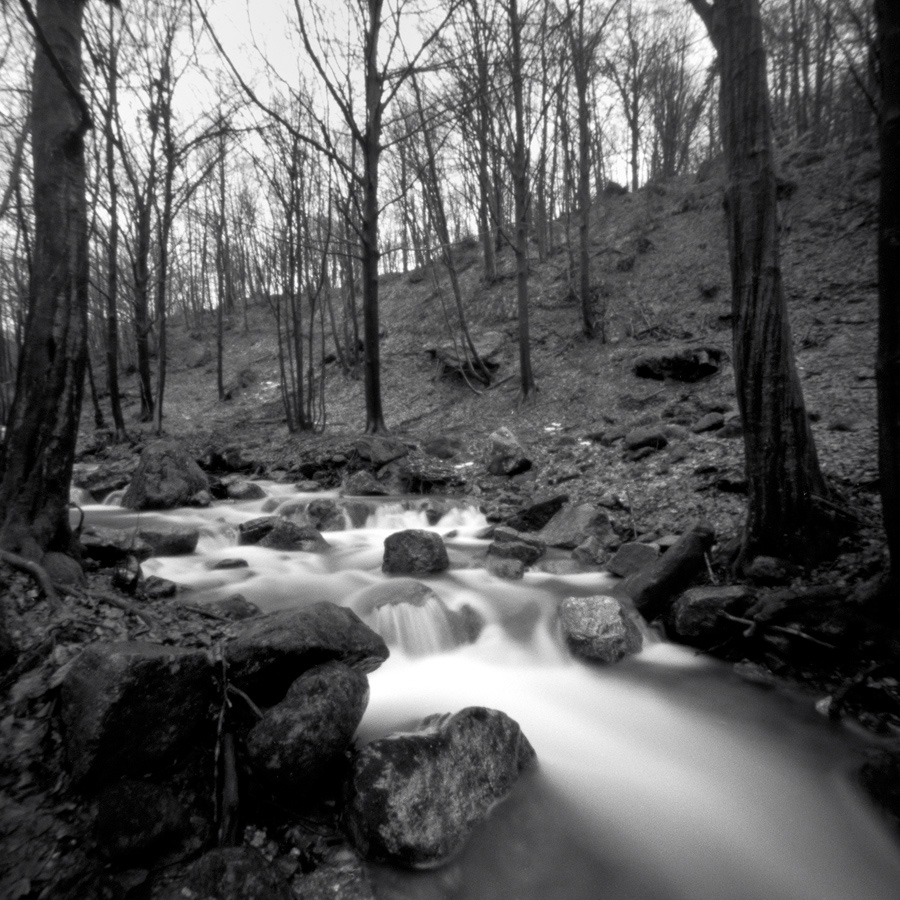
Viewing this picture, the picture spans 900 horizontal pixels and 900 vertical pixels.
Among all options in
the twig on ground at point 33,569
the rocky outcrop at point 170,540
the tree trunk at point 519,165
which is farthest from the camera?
the tree trunk at point 519,165

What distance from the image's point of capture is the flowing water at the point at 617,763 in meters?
2.70

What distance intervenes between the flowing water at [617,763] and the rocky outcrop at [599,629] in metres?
0.12

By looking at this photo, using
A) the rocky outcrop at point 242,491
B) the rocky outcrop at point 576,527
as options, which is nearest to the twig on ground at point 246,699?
the rocky outcrop at point 576,527

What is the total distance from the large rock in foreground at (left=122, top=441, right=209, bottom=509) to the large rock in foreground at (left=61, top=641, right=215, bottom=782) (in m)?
7.09

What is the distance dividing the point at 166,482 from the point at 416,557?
532 cm

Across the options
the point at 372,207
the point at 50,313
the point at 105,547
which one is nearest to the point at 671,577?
the point at 105,547

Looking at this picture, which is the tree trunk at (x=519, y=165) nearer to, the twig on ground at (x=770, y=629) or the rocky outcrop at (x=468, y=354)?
the rocky outcrop at (x=468, y=354)

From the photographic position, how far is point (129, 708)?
2.47 metres

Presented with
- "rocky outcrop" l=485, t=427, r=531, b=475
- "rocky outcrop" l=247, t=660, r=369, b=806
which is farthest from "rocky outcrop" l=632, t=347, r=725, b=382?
"rocky outcrop" l=247, t=660, r=369, b=806

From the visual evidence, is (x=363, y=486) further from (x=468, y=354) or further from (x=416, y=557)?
(x=468, y=354)

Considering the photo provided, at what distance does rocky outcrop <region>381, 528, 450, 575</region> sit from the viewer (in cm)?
645

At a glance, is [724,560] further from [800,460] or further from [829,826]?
[829,826]

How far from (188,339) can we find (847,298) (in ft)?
115

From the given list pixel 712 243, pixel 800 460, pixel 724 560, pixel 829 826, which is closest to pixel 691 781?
pixel 829 826
